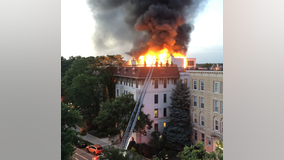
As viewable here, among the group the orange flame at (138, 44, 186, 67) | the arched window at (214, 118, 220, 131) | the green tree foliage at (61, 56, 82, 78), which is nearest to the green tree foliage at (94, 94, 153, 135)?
the orange flame at (138, 44, 186, 67)

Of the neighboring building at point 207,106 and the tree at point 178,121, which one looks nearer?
the neighboring building at point 207,106

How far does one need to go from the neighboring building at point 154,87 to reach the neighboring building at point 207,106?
0.86 feet

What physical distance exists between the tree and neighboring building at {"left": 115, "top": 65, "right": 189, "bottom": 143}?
102 mm

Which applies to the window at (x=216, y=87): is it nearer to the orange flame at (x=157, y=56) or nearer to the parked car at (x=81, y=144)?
the orange flame at (x=157, y=56)

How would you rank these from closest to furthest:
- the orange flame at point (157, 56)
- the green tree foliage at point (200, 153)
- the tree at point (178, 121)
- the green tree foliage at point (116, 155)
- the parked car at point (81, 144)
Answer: the green tree foliage at point (116, 155) < the green tree foliage at point (200, 153) < the parked car at point (81, 144) < the tree at point (178, 121) < the orange flame at point (157, 56)

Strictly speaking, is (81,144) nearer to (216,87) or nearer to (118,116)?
(118,116)

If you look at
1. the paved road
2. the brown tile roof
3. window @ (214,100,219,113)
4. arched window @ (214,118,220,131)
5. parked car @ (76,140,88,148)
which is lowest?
the paved road

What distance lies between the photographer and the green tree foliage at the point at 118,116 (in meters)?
4.29

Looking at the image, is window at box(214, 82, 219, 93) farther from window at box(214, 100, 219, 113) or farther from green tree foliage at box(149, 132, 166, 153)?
green tree foliage at box(149, 132, 166, 153)

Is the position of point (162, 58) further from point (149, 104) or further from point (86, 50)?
point (86, 50)

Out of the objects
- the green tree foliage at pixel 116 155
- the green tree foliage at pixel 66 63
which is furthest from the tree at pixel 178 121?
the green tree foliage at pixel 66 63

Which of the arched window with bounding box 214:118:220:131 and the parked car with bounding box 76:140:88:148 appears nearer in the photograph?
the parked car with bounding box 76:140:88:148

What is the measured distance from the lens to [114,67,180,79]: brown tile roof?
4.37 m
